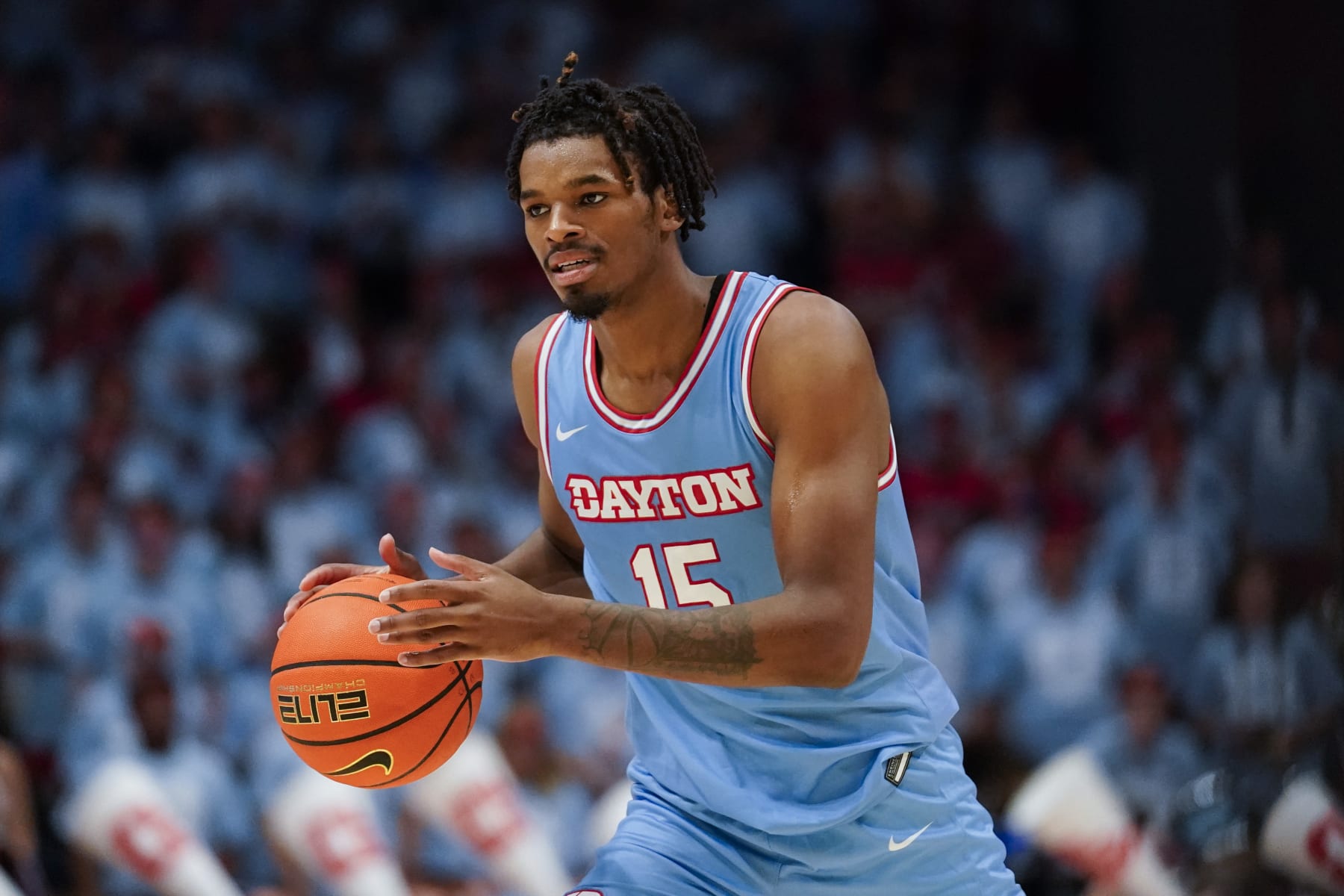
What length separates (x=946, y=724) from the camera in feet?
10.9

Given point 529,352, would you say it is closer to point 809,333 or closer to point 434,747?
point 809,333

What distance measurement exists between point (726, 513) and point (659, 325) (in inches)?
15.6

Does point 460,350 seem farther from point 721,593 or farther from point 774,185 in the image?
point 721,593

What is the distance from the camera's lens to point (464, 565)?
2.66 meters

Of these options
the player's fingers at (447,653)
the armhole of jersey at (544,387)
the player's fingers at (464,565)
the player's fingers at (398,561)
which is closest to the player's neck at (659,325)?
the armhole of jersey at (544,387)

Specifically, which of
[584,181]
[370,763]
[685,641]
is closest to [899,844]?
[685,641]

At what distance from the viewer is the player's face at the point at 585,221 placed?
10.2 ft

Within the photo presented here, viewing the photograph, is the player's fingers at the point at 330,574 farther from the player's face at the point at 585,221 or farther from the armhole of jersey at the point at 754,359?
the armhole of jersey at the point at 754,359

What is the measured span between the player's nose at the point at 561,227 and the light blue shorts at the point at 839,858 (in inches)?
46.0

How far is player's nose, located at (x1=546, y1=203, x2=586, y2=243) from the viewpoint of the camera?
3.08m

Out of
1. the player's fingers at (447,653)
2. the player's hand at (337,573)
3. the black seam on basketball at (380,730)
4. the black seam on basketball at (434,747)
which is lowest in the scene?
the black seam on basketball at (434,747)

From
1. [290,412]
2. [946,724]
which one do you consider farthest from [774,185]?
[946,724]

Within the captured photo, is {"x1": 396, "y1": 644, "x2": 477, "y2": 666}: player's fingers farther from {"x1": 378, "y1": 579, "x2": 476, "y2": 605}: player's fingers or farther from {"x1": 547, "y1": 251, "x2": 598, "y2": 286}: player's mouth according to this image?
{"x1": 547, "y1": 251, "x2": 598, "y2": 286}: player's mouth

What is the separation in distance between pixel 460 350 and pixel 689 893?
648 cm
